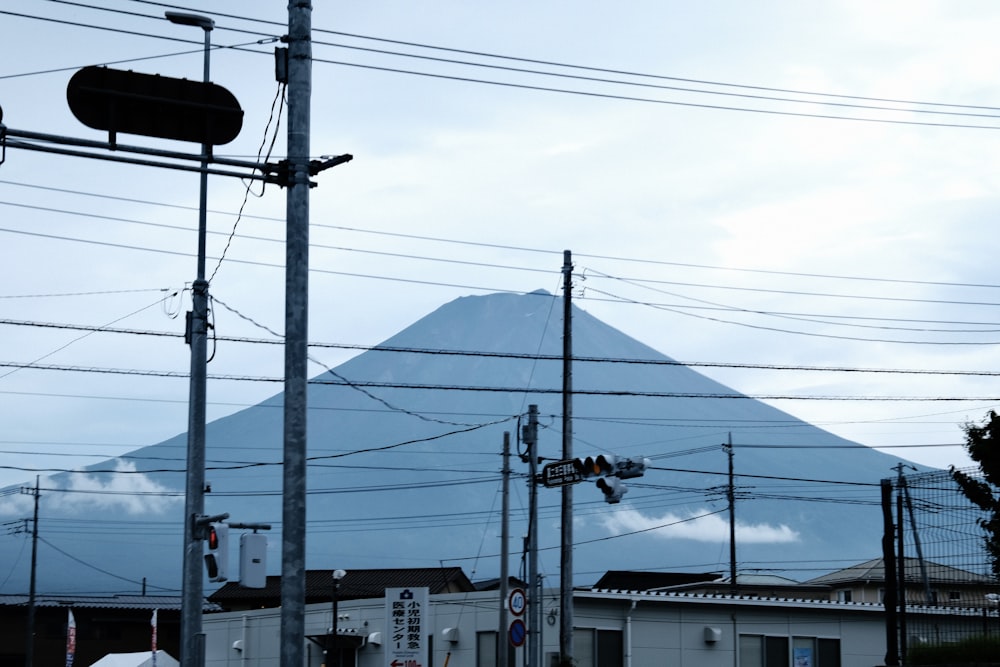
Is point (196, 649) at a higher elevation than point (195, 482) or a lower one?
lower

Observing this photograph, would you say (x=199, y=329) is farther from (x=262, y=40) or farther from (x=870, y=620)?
(x=870, y=620)

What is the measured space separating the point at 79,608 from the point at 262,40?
2533 inches

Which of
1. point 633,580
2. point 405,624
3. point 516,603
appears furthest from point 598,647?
point 633,580

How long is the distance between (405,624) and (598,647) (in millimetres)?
10121

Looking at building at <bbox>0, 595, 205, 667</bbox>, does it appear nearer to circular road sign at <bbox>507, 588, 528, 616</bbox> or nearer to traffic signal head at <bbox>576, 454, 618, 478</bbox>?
circular road sign at <bbox>507, 588, 528, 616</bbox>

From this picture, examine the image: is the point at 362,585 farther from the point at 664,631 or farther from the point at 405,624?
the point at 405,624

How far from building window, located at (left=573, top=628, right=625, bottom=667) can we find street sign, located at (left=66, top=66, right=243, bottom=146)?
28207mm

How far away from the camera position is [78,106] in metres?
14.9

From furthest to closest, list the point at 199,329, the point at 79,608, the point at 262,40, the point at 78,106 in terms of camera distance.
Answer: the point at 79,608
the point at 199,329
the point at 262,40
the point at 78,106

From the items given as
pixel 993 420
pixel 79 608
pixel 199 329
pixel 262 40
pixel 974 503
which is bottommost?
pixel 79 608

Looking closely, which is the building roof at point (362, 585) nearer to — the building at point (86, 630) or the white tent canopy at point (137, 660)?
the building at point (86, 630)

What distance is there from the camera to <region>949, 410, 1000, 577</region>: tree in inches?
766

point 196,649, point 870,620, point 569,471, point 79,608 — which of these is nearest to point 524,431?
Result: point 569,471

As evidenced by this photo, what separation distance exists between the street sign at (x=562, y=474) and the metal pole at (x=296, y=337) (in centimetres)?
1487
